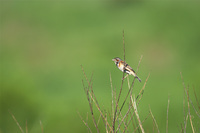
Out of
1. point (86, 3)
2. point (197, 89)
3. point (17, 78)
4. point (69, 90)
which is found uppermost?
point (86, 3)

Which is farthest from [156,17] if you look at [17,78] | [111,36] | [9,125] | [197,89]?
[9,125]

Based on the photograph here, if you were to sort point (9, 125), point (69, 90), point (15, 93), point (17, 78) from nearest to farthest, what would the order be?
point (9, 125), point (15, 93), point (17, 78), point (69, 90)

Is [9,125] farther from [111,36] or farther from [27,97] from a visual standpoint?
[111,36]

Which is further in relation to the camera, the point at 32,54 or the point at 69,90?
the point at 32,54

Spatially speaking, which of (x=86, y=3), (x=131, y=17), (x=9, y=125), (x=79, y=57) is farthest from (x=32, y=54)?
(x=9, y=125)

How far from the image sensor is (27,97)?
17016 mm

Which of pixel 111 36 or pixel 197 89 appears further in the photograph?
pixel 111 36

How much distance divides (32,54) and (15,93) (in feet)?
44.4

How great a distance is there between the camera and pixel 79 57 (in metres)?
28.0

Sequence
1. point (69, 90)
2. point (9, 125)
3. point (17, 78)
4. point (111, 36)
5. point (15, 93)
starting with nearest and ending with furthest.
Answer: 1. point (9, 125)
2. point (15, 93)
3. point (17, 78)
4. point (69, 90)
5. point (111, 36)

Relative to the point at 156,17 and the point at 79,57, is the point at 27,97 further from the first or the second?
the point at 156,17

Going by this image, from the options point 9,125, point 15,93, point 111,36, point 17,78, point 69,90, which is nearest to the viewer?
point 9,125

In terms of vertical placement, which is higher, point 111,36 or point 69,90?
point 111,36

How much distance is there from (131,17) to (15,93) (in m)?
16.0
